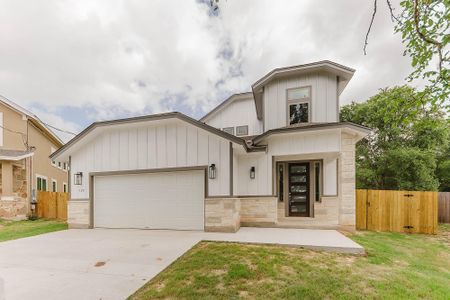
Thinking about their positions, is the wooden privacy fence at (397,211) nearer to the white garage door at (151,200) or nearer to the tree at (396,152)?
the tree at (396,152)

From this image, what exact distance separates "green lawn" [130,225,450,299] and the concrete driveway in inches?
18.2

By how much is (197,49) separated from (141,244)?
374 inches

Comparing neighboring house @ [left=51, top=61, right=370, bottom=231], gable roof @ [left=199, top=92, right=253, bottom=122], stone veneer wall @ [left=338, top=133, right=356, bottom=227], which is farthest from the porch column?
stone veneer wall @ [left=338, top=133, right=356, bottom=227]

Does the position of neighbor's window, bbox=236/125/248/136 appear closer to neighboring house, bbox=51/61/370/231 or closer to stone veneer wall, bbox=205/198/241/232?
neighboring house, bbox=51/61/370/231

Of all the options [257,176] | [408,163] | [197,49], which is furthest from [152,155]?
[408,163]

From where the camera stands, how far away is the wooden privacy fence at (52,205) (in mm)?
12375

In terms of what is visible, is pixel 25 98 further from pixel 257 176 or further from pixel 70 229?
pixel 257 176

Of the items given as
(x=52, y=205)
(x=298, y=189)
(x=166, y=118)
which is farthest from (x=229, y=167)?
(x=52, y=205)

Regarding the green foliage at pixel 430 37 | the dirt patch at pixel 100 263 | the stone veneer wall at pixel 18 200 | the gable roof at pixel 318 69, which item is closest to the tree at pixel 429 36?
the green foliage at pixel 430 37

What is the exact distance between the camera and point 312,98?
8.73 meters

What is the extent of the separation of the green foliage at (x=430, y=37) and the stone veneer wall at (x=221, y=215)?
5627 millimetres

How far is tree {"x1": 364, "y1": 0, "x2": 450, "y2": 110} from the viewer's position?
330 centimetres

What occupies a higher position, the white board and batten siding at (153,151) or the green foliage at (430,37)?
the green foliage at (430,37)

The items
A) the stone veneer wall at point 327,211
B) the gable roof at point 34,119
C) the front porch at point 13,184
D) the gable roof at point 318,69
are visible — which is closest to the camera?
the stone veneer wall at point 327,211
